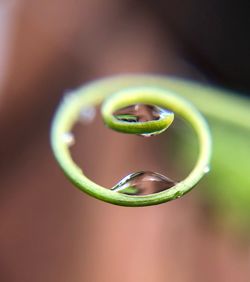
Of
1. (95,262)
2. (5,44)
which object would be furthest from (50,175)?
(5,44)

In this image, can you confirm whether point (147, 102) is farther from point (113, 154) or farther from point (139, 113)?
point (113, 154)

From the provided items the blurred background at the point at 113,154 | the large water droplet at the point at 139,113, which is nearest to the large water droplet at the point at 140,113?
the large water droplet at the point at 139,113

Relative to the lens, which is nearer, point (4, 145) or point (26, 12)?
point (4, 145)

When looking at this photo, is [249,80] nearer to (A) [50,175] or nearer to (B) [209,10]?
(B) [209,10]

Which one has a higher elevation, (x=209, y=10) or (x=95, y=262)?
(x=209, y=10)

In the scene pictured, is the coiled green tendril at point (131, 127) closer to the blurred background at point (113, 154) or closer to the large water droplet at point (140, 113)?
the large water droplet at point (140, 113)

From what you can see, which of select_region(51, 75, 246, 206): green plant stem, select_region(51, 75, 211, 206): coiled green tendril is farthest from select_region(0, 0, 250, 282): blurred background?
select_region(51, 75, 211, 206): coiled green tendril
